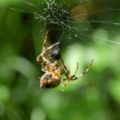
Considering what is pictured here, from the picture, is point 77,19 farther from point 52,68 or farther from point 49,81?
point 49,81

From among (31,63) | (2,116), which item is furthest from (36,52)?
(2,116)

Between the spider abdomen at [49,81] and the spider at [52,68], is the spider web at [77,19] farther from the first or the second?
the spider abdomen at [49,81]

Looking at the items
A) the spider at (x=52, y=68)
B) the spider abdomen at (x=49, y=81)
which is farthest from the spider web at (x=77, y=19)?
the spider abdomen at (x=49, y=81)

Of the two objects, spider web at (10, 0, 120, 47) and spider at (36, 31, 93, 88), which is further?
spider web at (10, 0, 120, 47)

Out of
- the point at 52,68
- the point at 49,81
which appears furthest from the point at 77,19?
the point at 49,81

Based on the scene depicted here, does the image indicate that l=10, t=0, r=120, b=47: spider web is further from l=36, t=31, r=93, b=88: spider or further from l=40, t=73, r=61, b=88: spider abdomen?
l=40, t=73, r=61, b=88: spider abdomen

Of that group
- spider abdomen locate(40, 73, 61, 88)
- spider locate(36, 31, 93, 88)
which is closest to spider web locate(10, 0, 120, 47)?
spider locate(36, 31, 93, 88)
